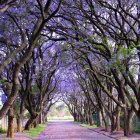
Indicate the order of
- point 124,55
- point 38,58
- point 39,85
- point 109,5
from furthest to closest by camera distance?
point 39,85 < point 38,58 < point 109,5 < point 124,55

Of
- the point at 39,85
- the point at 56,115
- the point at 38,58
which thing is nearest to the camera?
the point at 38,58

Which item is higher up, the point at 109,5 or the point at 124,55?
the point at 109,5

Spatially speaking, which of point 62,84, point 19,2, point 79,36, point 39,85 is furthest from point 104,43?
point 62,84

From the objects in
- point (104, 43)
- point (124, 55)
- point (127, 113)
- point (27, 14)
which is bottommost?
point (127, 113)

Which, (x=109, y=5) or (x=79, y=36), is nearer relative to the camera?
(x=109, y=5)

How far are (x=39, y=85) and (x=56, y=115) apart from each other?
124 metres

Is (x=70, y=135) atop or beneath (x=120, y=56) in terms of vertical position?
beneath

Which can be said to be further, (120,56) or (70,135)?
(70,135)

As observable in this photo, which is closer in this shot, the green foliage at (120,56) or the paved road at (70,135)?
the green foliage at (120,56)

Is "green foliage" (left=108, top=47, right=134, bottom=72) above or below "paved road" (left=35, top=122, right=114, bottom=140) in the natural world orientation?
above

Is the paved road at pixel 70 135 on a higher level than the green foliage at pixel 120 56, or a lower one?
lower

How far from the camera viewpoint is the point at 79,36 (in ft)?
66.6

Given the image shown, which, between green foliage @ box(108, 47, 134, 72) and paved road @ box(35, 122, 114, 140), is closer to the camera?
green foliage @ box(108, 47, 134, 72)

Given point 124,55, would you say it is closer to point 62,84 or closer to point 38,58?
point 38,58
